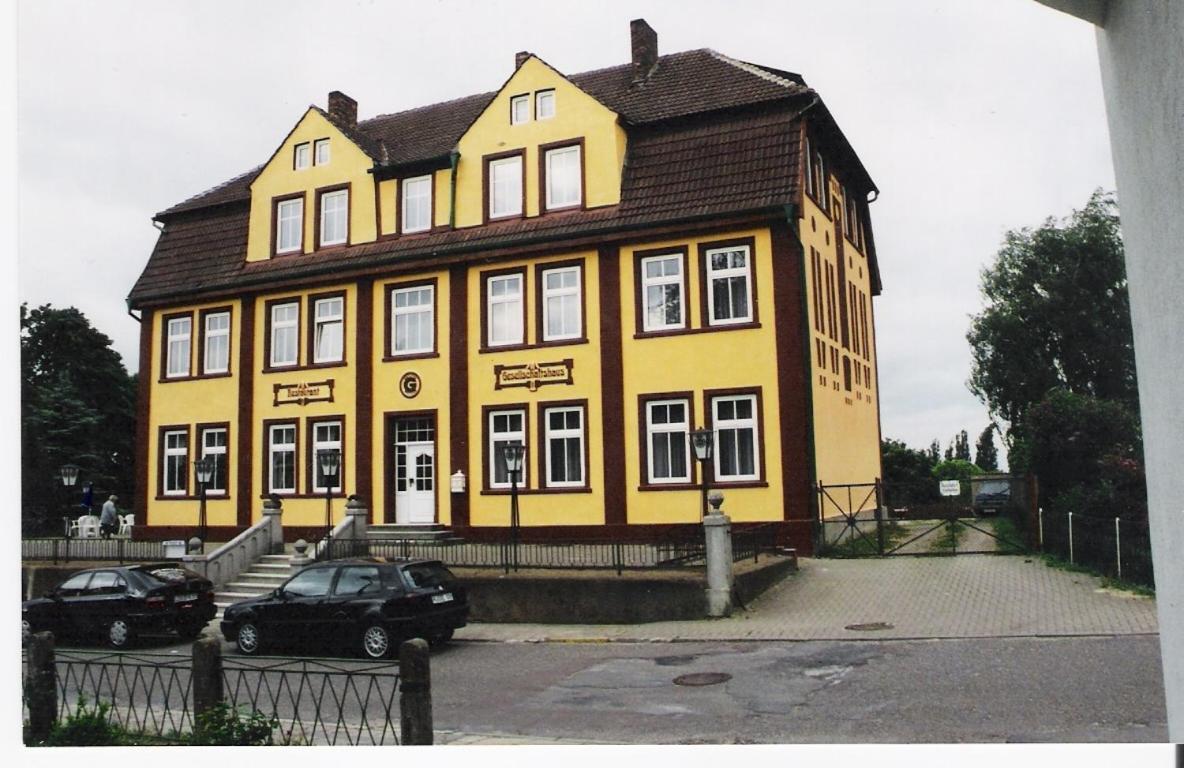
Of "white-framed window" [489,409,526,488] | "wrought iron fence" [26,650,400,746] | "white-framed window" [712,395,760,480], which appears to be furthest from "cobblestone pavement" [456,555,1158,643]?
"white-framed window" [489,409,526,488]

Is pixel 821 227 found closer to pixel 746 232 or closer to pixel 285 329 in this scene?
pixel 746 232

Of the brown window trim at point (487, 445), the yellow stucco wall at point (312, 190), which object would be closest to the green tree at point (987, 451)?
the brown window trim at point (487, 445)

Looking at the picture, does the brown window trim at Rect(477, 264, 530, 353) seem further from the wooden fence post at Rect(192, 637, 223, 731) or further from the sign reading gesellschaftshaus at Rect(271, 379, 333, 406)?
the wooden fence post at Rect(192, 637, 223, 731)

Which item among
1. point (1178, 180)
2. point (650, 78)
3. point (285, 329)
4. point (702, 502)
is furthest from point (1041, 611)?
point (285, 329)

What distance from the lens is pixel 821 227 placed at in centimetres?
1406

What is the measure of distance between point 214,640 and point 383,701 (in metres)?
1.23

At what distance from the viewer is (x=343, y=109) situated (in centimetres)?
1152

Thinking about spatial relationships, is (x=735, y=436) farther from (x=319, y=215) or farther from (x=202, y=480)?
(x=202, y=480)

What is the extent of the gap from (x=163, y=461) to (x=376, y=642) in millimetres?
→ 6348

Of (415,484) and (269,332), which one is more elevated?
(269,332)

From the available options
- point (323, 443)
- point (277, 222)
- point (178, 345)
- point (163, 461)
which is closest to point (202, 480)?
point (163, 461)

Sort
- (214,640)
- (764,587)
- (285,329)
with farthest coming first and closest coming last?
(285,329)
(764,587)
(214,640)

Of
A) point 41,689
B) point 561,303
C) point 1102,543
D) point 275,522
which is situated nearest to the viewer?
point 41,689

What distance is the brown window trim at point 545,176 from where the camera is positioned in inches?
569
